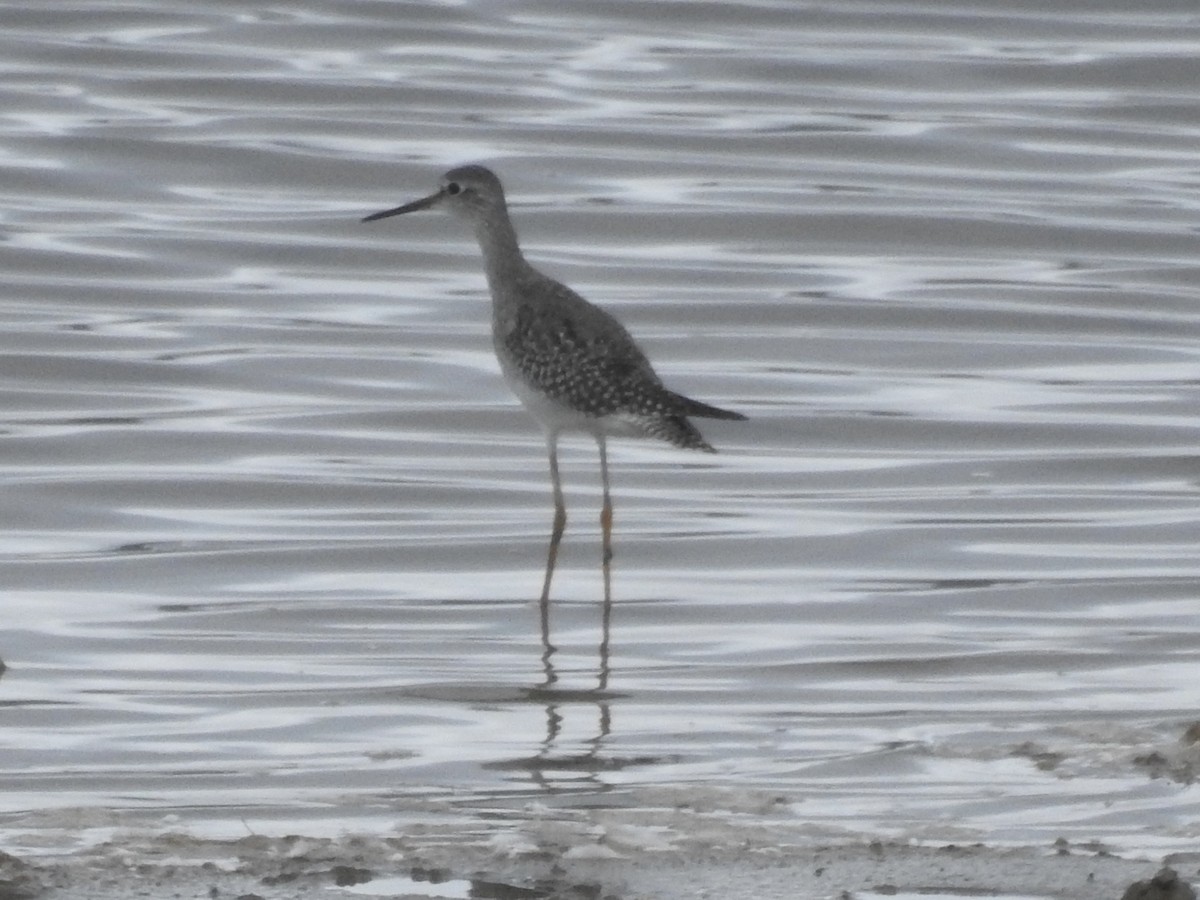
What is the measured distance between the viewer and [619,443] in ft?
41.1

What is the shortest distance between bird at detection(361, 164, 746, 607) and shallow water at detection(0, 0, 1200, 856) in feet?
1.58

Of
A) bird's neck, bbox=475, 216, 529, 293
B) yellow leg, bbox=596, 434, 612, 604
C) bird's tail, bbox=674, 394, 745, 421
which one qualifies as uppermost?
bird's neck, bbox=475, 216, 529, 293

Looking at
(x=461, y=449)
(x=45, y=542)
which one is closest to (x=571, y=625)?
(x=45, y=542)

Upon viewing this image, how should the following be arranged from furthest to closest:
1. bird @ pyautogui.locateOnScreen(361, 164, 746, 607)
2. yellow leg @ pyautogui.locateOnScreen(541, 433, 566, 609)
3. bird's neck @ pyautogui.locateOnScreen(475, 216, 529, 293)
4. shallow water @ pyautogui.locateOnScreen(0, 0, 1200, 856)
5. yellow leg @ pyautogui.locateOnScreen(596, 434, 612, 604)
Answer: bird's neck @ pyautogui.locateOnScreen(475, 216, 529, 293) < bird @ pyautogui.locateOnScreen(361, 164, 746, 607) < yellow leg @ pyautogui.locateOnScreen(596, 434, 612, 604) < yellow leg @ pyautogui.locateOnScreen(541, 433, 566, 609) < shallow water @ pyautogui.locateOnScreen(0, 0, 1200, 856)

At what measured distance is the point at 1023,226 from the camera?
17.6 m

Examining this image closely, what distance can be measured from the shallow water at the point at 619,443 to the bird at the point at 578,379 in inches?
19.0

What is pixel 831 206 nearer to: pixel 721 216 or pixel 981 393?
pixel 721 216

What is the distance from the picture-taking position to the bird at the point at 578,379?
32.6 ft

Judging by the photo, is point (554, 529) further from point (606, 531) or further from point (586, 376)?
point (586, 376)

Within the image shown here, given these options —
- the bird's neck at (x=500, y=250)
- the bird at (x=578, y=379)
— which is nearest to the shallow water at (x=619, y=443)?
the bird at (x=578, y=379)

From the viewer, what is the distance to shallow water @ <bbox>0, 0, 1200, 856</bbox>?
705cm

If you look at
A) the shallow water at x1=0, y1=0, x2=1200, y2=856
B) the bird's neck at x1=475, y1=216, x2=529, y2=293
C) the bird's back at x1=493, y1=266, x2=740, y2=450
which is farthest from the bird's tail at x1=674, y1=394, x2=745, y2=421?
the bird's neck at x1=475, y1=216, x2=529, y2=293

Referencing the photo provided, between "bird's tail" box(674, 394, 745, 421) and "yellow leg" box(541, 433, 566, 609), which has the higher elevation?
"bird's tail" box(674, 394, 745, 421)

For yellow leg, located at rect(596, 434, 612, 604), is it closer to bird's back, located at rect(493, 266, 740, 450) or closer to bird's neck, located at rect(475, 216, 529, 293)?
bird's back, located at rect(493, 266, 740, 450)
